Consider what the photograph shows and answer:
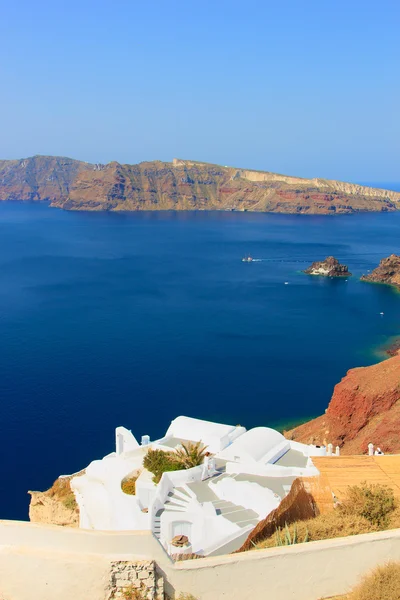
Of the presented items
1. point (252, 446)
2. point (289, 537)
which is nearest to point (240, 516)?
point (252, 446)

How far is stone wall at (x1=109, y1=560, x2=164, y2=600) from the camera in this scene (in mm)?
9297

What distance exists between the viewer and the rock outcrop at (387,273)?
3752 inches

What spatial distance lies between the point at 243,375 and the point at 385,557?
39843 millimetres

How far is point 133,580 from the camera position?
934 centimetres

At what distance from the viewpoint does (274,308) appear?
76.7 m

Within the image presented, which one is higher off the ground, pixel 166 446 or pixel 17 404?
pixel 166 446

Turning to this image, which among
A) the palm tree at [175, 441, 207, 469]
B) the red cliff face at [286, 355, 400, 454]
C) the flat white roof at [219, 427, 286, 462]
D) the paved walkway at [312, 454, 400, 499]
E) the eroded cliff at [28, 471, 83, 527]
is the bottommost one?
the eroded cliff at [28, 471, 83, 527]

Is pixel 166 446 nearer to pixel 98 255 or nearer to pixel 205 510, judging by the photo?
pixel 205 510

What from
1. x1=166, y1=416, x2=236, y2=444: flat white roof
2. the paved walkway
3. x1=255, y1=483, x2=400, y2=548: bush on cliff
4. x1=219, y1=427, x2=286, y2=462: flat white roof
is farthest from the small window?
x1=255, y1=483, x2=400, y2=548: bush on cliff

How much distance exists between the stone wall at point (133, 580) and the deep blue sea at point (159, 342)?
22791 millimetres

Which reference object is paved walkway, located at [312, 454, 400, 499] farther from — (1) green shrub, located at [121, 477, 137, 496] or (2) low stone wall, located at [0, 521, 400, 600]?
(1) green shrub, located at [121, 477, 137, 496]

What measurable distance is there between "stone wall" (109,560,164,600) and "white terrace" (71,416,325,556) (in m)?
6.46

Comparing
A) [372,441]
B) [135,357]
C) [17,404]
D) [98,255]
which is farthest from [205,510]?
[98,255]

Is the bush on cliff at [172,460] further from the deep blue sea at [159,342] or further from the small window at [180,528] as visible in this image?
the deep blue sea at [159,342]
